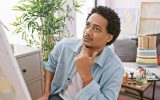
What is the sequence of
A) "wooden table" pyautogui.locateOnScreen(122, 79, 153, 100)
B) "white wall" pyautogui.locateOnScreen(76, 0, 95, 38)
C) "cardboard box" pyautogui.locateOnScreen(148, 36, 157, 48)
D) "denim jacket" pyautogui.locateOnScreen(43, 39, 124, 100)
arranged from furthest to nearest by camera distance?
1. "white wall" pyautogui.locateOnScreen(76, 0, 95, 38)
2. "cardboard box" pyautogui.locateOnScreen(148, 36, 157, 48)
3. "wooden table" pyautogui.locateOnScreen(122, 79, 153, 100)
4. "denim jacket" pyautogui.locateOnScreen(43, 39, 124, 100)

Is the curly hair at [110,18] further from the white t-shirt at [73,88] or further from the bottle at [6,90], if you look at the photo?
the bottle at [6,90]

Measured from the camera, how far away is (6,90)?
0.54 metres

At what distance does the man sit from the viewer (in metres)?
1.29

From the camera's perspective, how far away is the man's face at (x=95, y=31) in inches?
54.4

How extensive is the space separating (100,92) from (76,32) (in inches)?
94.9

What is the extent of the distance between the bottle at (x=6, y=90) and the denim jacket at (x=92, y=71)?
75 cm

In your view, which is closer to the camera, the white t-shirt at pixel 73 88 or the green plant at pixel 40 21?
the white t-shirt at pixel 73 88

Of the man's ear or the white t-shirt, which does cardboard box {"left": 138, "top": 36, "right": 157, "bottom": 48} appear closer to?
the man's ear

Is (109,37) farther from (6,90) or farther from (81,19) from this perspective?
(81,19)

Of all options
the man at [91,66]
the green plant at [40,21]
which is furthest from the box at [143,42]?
the man at [91,66]

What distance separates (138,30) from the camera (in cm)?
392

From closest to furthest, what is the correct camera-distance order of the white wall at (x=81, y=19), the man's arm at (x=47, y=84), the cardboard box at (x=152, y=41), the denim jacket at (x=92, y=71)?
the denim jacket at (x=92, y=71) < the man's arm at (x=47, y=84) < the cardboard box at (x=152, y=41) < the white wall at (x=81, y=19)

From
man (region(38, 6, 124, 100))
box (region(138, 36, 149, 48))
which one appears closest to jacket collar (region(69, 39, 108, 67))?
man (region(38, 6, 124, 100))

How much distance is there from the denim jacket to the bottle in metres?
0.75
